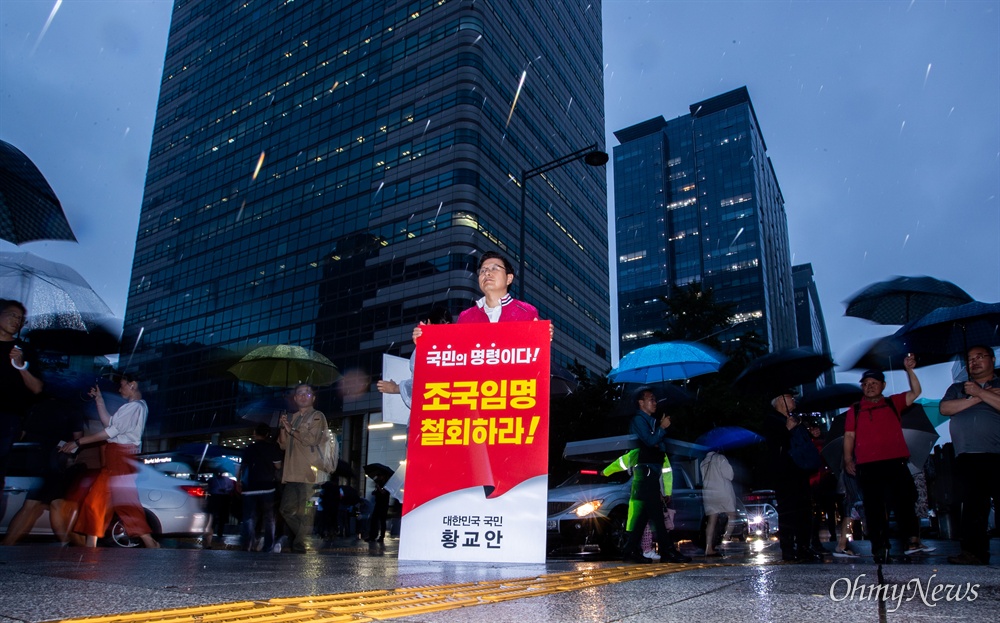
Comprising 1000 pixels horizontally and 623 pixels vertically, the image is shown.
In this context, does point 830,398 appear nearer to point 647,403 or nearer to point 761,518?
point 761,518

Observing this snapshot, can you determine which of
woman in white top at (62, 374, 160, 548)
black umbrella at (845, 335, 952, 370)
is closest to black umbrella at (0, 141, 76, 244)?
woman in white top at (62, 374, 160, 548)

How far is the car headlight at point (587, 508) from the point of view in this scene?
9539 millimetres

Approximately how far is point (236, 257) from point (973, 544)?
60.6 metres

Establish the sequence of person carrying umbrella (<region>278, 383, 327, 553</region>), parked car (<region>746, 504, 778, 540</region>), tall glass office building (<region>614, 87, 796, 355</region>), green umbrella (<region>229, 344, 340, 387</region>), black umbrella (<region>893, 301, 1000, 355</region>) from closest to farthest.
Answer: black umbrella (<region>893, 301, 1000, 355</region>), person carrying umbrella (<region>278, 383, 327, 553</region>), green umbrella (<region>229, 344, 340, 387</region>), parked car (<region>746, 504, 778, 540</region>), tall glass office building (<region>614, 87, 796, 355</region>)

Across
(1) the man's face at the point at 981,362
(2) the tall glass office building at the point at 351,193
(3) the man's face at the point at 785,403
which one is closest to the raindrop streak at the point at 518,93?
(2) the tall glass office building at the point at 351,193

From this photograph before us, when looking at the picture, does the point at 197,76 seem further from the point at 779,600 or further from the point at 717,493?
the point at 779,600

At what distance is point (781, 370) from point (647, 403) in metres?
4.28

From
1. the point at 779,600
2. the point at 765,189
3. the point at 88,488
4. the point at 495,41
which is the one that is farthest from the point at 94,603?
the point at 765,189

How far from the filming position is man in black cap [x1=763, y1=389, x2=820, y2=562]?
22.2ft

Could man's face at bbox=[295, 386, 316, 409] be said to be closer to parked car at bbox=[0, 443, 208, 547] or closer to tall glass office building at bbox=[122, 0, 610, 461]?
parked car at bbox=[0, 443, 208, 547]

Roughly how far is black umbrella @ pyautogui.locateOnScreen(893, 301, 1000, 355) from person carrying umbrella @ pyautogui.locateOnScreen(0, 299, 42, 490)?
8.10 metres

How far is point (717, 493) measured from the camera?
9.39 metres

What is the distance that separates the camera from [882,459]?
5945 mm

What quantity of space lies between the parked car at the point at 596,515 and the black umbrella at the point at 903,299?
3424mm
